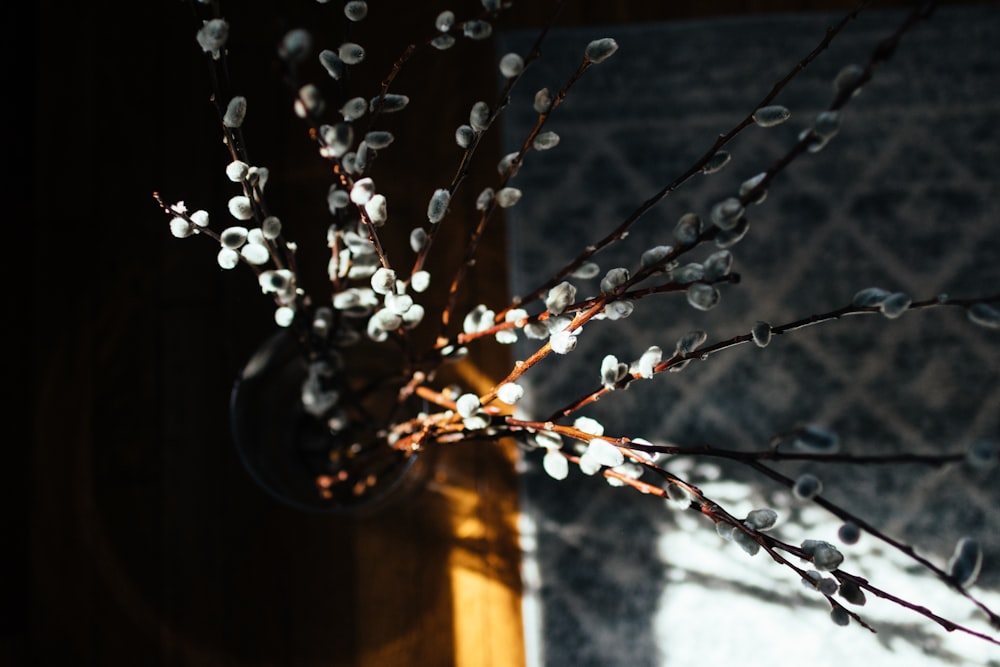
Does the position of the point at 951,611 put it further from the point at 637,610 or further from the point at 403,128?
the point at 403,128

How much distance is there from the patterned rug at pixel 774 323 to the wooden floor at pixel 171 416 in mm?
116

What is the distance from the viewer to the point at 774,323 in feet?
4.07

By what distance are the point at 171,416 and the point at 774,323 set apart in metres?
0.94

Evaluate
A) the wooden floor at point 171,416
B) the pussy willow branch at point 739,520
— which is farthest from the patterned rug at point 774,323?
the pussy willow branch at point 739,520

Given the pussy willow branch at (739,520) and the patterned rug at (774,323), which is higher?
the patterned rug at (774,323)

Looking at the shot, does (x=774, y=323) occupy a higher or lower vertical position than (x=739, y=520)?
higher

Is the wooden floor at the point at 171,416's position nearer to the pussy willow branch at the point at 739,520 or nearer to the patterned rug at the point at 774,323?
the patterned rug at the point at 774,323

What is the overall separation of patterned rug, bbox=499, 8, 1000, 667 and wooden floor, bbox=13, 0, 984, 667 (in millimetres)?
116

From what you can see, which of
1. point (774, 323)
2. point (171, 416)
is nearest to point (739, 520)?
point (774, 323)

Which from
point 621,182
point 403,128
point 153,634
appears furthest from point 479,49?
point 153,634

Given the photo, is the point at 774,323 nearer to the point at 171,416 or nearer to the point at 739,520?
the point at 739,520

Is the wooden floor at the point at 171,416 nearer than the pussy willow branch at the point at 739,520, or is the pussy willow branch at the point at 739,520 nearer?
the pussy willow branch at the point at 739,520

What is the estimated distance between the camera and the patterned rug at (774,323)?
114 cm

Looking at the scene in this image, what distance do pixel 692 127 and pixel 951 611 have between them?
0.82 meters
